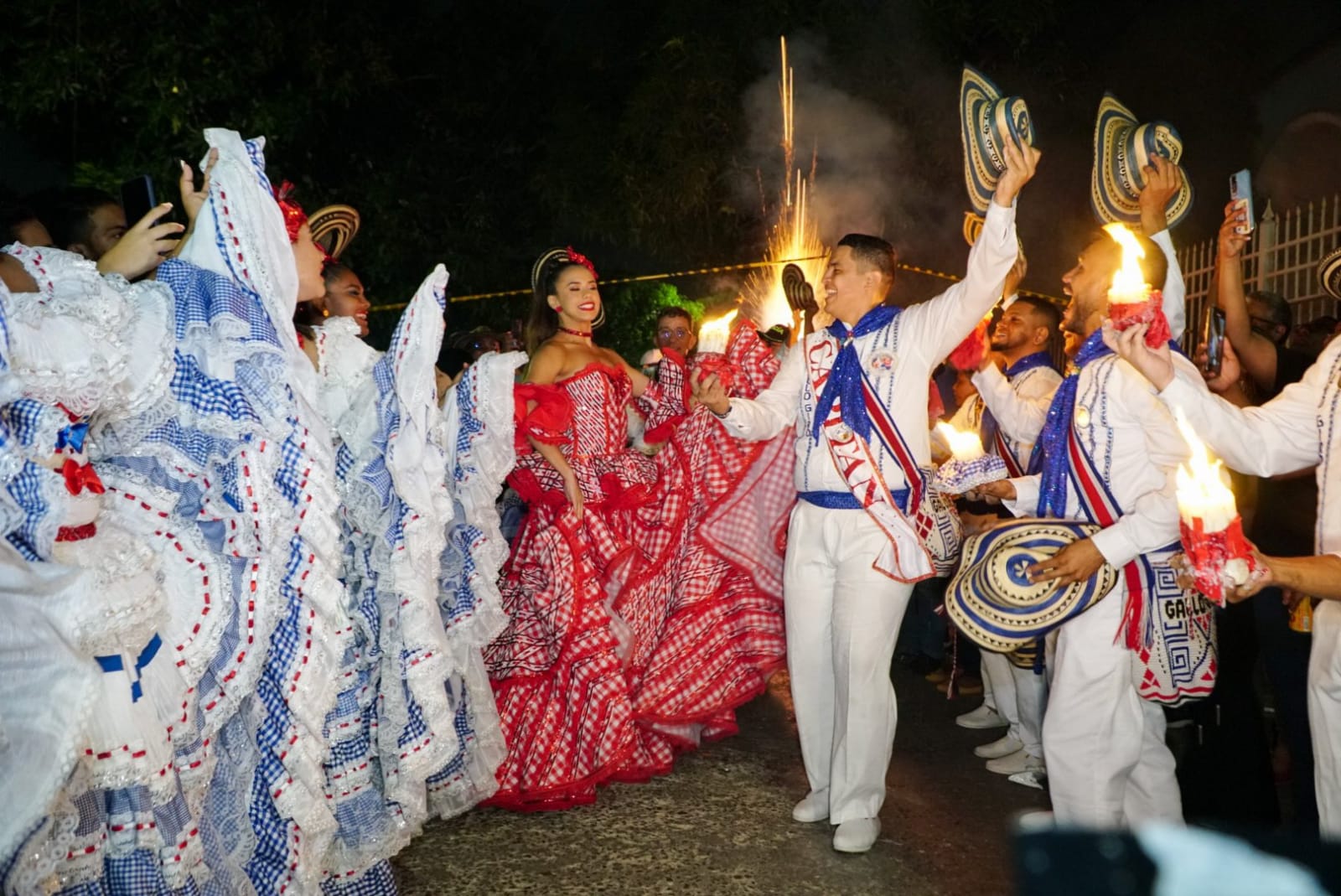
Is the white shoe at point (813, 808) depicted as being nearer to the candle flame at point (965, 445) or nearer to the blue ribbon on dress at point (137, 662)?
the candle flame at point (965, 445)

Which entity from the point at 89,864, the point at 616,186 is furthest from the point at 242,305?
the point at 616,186

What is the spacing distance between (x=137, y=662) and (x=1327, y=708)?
106 inches

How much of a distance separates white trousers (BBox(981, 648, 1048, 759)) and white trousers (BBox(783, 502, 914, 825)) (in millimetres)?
567

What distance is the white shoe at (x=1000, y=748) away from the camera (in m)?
4.95

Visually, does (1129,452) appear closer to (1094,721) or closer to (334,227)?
(1094,721)

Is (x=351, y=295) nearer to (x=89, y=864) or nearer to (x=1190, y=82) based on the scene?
(x=89, y=864)

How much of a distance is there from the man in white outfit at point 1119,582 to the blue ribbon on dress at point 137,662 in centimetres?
240

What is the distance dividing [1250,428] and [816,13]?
1202cm

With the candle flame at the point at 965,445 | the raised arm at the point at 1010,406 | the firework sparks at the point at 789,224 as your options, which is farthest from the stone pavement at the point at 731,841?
the firework sparks at the point at 789,224

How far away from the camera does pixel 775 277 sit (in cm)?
1412

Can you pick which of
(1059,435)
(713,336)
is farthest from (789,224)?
(1059,435)

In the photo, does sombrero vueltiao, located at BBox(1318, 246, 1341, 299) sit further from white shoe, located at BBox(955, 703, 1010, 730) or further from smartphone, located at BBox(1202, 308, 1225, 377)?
white shoe, located at BBox(955, 703, 1010, 730)

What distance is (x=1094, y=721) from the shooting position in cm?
334

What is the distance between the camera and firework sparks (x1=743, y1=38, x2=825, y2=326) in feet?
45.4
